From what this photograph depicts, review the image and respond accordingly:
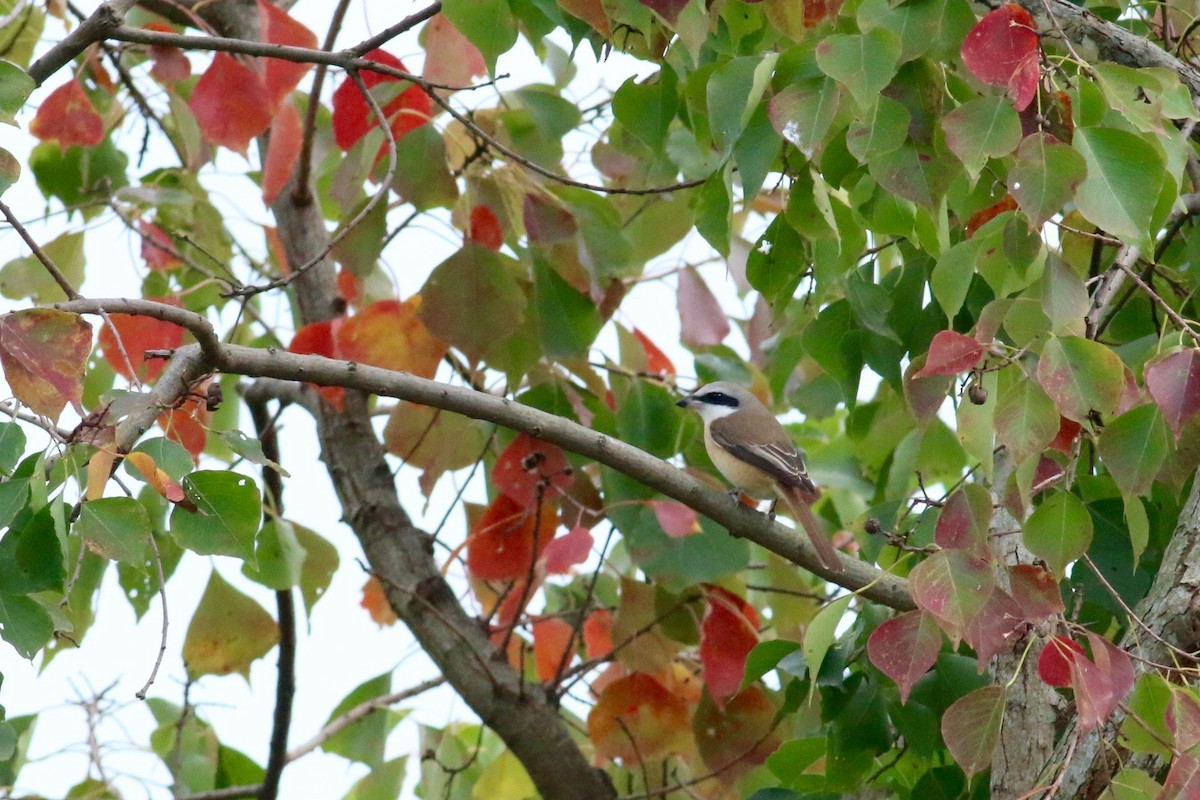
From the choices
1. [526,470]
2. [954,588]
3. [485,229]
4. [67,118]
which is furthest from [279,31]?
[954,588]

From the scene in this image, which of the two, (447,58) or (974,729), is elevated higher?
(447,58)

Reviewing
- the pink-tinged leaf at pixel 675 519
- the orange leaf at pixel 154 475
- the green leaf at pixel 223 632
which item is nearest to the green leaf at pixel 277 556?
the green leaf at pixel 223 632

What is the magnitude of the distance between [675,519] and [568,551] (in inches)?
14.0

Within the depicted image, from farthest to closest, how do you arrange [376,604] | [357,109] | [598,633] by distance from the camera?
[376,604], [598,633], [357,109]

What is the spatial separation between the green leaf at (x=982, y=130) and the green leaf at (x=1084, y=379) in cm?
40

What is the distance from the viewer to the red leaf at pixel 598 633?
5461 millimetres

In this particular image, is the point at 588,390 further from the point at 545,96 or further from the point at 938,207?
the point at 938,207

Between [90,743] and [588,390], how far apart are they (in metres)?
2.44

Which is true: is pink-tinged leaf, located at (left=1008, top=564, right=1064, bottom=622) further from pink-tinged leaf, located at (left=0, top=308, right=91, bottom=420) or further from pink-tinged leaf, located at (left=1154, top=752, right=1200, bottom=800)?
pink-tinged leaf, located at (left=0, top=308, right=91, bottom=420)

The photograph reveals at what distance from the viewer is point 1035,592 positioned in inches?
99.9

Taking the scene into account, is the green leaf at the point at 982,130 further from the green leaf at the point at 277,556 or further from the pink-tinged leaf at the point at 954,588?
the green leaf at the point at 277,556

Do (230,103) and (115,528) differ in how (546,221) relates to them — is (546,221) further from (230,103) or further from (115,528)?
(115,528)

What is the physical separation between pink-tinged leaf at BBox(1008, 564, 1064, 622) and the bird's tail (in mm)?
1015

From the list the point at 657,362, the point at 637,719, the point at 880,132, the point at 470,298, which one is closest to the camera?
the point at 880,132
